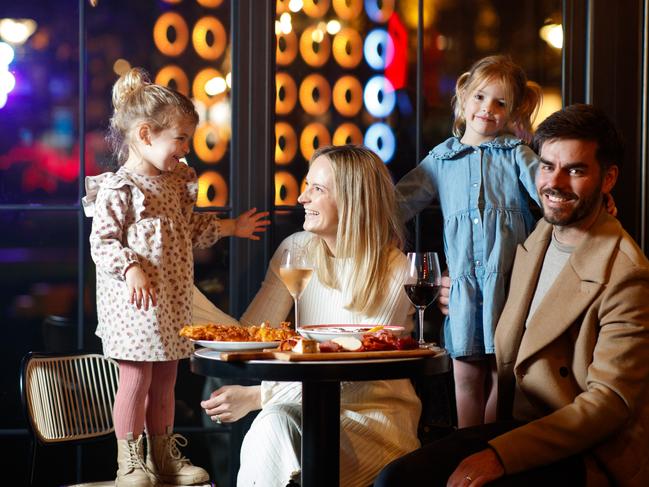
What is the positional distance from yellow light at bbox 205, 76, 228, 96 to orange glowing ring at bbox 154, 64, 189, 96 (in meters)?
0.08

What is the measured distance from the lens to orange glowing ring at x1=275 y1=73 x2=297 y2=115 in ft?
10.3

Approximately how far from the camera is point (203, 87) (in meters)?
Result: 3.14

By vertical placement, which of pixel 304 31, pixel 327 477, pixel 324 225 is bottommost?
pixel 327 477

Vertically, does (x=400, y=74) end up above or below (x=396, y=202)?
above

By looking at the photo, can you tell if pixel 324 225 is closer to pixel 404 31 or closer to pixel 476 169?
pixel 476 169

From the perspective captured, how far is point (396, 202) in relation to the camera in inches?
Result: 110

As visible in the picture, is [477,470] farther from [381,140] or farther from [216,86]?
[216,86]

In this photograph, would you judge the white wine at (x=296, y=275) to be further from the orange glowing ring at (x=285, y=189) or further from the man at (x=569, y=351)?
the orange glowing ring at (x=285, y=189)

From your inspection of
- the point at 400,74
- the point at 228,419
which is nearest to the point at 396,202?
the point at 400,74

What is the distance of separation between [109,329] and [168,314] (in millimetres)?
185

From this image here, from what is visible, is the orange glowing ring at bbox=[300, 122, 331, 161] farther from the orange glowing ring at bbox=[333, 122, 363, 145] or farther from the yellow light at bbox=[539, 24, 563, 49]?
the yellow light at bbox=[539, 24, 563, 49]

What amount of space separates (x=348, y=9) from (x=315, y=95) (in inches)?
13.2

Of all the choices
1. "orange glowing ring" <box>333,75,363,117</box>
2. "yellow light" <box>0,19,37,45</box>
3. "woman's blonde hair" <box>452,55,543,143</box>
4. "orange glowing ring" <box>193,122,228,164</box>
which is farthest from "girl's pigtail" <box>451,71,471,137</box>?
"yellow light" <box>0,19,37,45</box>

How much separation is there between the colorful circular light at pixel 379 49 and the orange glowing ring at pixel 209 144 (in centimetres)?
61
